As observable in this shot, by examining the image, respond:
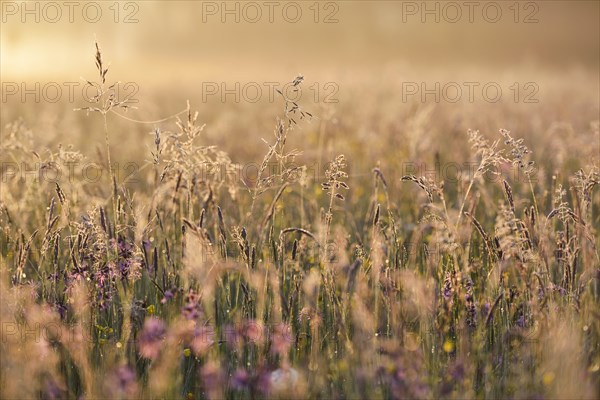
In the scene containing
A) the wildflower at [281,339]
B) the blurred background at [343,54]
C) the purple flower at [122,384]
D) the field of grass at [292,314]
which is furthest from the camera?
the blurred background at [343,54]

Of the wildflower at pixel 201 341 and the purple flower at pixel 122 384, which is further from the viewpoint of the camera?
the wildflower at pixel 201 341

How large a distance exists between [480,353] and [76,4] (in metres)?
7.31

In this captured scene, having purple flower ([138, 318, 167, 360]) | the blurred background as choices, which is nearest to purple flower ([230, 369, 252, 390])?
purple flower ([138, 318, 167, 360])

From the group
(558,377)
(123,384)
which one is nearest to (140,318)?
(123,384)

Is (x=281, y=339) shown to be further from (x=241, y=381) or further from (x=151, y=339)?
(x=151, y=339)

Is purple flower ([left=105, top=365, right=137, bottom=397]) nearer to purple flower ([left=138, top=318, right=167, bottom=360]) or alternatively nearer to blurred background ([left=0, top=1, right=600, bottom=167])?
purple flower ([left=138, top=318, right=167, bottom=360])

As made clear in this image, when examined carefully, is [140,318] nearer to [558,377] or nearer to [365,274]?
[365,274]

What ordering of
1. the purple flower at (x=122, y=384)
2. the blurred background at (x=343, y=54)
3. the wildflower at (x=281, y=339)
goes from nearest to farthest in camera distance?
the purple flower at (x=122, y=384), the wildflower at (x=281, y=339), the blurred background at (x=343, y=54)

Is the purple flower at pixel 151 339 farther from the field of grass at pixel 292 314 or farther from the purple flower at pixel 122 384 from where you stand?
the purple flower at pixel 122 384

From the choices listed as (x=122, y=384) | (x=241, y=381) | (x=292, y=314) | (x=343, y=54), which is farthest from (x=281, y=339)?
(x=343, y=54)

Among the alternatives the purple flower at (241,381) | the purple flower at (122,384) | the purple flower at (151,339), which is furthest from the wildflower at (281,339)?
the purple flower at (122,384)

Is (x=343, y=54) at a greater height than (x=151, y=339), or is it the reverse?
(x=343, y=54)

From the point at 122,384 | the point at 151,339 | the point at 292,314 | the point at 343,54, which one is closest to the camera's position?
the point at 122,384

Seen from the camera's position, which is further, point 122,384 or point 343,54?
point 343,54
